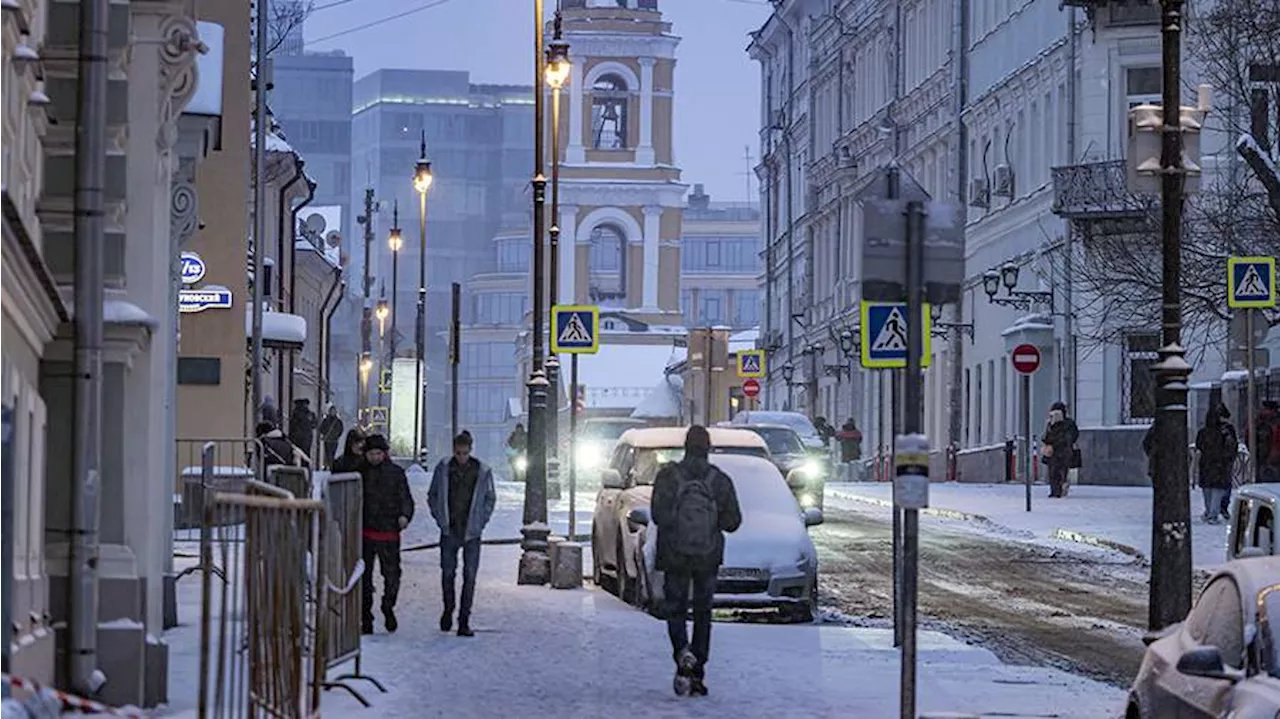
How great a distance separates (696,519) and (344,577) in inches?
98.6

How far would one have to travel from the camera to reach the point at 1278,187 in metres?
36.2

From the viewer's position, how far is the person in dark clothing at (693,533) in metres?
19.5

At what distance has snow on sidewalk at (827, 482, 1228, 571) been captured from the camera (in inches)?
1489

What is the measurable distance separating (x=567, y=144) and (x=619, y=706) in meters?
109

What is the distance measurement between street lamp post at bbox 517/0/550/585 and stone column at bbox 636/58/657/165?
84246 millimetres

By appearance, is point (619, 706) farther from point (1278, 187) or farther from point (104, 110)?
point (1278, 187)

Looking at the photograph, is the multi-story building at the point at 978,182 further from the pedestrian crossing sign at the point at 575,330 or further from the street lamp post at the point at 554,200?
the street lamp post at the point at 554,200

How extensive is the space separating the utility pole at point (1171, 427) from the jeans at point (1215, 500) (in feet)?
61.6

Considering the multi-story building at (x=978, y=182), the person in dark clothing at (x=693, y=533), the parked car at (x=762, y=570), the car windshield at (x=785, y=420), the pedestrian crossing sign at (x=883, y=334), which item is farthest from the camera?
the multi-story building at (x=978, y=182)

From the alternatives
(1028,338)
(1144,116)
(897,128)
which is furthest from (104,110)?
(897,128)

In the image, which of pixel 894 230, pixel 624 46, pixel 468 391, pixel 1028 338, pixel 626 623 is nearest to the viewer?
pixel 894 230

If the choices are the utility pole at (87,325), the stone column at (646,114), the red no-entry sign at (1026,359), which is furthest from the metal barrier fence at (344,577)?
the stone column at (646,114)

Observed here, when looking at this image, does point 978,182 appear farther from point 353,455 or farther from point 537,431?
point 353,455

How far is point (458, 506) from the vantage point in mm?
24328
